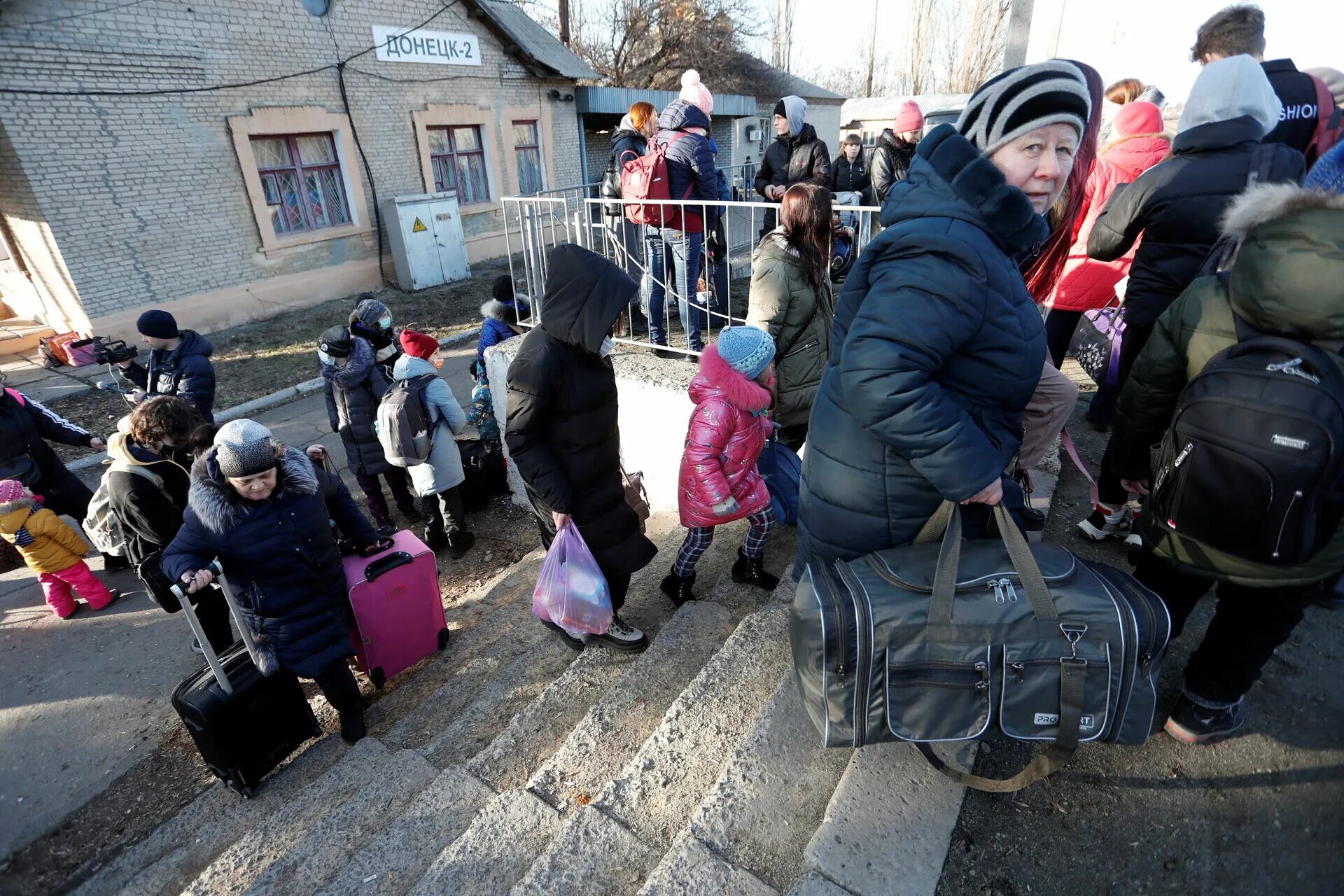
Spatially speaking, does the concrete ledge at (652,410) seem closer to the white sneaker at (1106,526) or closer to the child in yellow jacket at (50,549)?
the white sneaker at (1106,526)

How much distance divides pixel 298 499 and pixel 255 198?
9.52 meters

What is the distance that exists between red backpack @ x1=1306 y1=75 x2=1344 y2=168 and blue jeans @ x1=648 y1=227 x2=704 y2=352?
141 inches

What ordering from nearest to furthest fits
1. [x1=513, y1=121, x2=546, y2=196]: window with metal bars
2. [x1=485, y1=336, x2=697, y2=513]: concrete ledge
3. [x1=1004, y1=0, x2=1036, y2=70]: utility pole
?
[x1=1004, y1=0, x2=1036, y2=70]: utility pole → [x1=485, y1=336, x2=697, y2=513]: concrete ledge → [x1=513, y1=121, x2=546, y2=196]: window with metal bars

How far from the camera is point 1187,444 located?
182cm

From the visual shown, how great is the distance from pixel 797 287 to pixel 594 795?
96.6 inches

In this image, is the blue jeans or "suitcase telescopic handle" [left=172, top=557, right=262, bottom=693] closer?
"suitcase telescopic handle" [left=172, top=557, right=262, bottom=693]

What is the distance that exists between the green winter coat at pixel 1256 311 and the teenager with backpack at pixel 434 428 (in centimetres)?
373

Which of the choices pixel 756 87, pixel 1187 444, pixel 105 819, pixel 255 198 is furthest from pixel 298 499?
pixel 756 87

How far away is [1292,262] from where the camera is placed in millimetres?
1663

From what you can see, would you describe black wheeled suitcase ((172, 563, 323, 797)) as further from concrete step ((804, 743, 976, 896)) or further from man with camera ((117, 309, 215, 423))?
man with camera ((117, 309, 215, 423))

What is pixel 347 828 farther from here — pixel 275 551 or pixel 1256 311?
pixel 1256 311

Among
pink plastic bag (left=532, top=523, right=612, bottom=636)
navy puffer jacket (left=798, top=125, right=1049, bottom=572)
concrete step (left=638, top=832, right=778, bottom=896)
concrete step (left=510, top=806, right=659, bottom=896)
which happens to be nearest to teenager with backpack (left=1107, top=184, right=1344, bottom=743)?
navy puffer jacket (left=798, top=125, right=1049, bottom=572)

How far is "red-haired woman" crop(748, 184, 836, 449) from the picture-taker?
3.29 m

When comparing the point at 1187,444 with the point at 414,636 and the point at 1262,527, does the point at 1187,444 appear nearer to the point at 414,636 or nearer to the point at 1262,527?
the point at 1262,527
